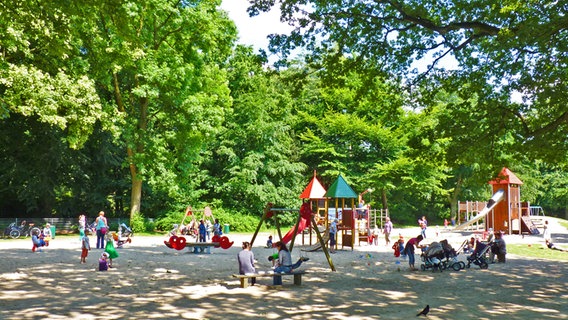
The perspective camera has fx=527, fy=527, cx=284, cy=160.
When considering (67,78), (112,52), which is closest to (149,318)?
(112,52)

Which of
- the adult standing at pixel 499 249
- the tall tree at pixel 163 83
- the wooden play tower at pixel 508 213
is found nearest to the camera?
the adult standing at pixel 499 249

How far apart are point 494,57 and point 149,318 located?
12.4 meters

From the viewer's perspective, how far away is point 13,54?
27.0m

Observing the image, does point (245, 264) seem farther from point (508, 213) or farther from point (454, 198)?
point (454, 198)

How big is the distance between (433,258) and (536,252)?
9975 millimetres

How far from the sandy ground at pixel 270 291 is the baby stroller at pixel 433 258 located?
2.02 feet

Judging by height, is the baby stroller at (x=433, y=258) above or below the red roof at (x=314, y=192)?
below

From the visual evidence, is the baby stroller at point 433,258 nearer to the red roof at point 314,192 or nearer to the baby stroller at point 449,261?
the baby stroller at point 449,261

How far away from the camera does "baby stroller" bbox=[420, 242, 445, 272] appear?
1717 centimetres

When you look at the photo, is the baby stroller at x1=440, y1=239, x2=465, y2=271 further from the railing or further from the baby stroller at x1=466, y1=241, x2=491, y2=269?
the railing

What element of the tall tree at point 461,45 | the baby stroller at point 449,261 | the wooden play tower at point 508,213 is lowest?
the baby stroller at point 449,261

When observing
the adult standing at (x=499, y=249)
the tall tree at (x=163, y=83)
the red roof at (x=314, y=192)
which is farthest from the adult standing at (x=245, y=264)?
the red roof at (x=314, y=192)

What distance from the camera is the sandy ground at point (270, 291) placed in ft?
33.6

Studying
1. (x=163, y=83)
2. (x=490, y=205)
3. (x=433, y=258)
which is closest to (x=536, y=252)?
(x=433, y=258)
